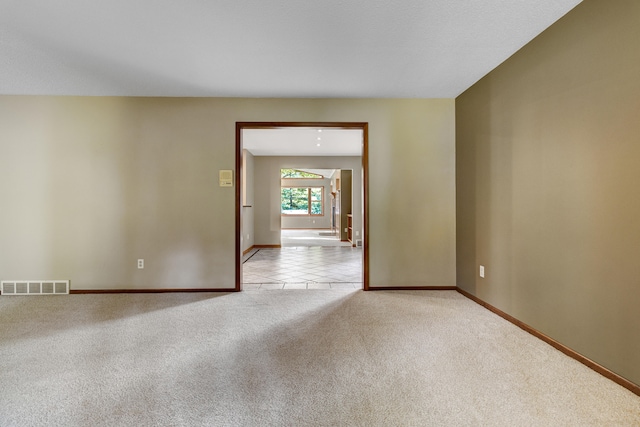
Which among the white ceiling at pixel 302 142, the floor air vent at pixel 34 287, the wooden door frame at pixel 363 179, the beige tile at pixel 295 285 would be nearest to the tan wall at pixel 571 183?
the wooden door frame at pixel 363 179

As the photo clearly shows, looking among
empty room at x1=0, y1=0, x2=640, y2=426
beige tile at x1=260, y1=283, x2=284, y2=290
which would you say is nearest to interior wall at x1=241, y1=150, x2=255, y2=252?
empty room at x1=0, y1=0, x2=640, y2=426

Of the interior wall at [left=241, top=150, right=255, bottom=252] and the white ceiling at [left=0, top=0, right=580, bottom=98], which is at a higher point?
the white ceiling at [left=0, top=0, right=580, bottom=98]

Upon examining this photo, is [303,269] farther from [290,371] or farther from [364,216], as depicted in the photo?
[290,371]

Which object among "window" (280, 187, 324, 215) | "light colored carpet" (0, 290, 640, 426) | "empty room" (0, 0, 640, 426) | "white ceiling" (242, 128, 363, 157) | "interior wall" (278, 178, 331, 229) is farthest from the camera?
"window" (280, 187, 324, 215)

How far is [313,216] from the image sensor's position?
15.3m

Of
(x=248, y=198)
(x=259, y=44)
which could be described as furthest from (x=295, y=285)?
(x=248, y=198)

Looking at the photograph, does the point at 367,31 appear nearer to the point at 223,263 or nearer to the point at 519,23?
the point at 519,23

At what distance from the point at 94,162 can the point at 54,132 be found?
1.84 feet

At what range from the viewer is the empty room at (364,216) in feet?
5.56

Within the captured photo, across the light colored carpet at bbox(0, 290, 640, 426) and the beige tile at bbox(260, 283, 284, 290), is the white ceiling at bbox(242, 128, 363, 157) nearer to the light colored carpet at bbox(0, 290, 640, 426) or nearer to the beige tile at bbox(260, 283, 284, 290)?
the beige tile at bbox(260, 283, 284, 290)

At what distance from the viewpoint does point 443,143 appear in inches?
147

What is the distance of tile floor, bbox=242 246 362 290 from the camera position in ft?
13.5

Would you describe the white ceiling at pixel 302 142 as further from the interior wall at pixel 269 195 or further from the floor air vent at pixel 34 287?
the floor air vent at pixel 34 287

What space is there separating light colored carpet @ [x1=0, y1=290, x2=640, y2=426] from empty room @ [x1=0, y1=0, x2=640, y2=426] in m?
0.02
